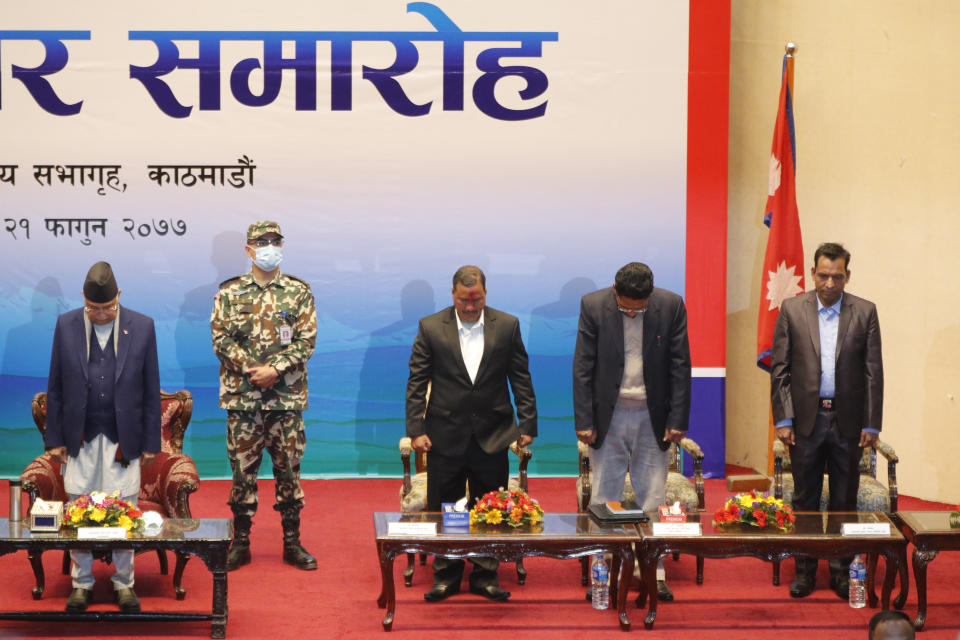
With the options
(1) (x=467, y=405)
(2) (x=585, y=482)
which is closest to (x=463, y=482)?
(1) (x=467, y=405)

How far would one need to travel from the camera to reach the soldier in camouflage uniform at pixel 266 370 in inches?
236

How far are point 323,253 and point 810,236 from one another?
362 centimetres

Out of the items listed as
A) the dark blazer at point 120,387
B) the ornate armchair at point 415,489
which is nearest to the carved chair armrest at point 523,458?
the ornate armchair at point 415,489

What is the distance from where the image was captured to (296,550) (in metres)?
6.13

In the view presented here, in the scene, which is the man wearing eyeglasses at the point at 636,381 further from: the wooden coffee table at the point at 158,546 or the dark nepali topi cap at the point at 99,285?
the dark nepali topi cap at the point at 99,285

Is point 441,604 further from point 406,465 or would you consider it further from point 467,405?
point 467,405

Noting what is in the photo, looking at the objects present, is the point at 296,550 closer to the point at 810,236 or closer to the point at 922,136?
the point at 810,236

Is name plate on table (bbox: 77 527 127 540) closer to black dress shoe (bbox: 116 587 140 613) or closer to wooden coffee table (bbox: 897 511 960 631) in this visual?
black dress shoe (bbox: 116 587 140 613)

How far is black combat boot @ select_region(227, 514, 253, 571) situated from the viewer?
6102 mm

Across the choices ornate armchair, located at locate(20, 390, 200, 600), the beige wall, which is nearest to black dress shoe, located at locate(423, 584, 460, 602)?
ornate armchair, located at locate(20, 390, 200, 600)

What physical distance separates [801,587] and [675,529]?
91 centimetres

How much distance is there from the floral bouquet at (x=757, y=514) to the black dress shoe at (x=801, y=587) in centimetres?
52

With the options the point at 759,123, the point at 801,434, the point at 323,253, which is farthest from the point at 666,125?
the point at 801,434

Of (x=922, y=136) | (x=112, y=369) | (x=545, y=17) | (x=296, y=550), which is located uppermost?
(x=545, y=17)
